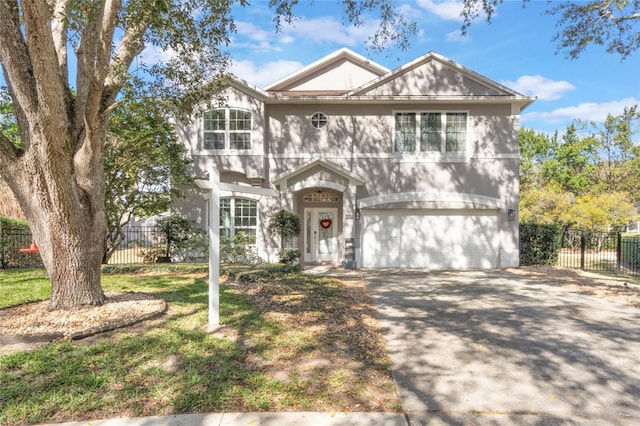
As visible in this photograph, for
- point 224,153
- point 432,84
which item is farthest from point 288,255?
point 432,84

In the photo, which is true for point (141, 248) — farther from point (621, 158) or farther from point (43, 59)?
point (621, 158)

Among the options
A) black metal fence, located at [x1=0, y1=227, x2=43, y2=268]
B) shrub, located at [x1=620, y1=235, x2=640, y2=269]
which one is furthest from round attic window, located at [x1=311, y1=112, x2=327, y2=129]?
shrub, located at [x1=620, y1=235, x2=640, y2=269]

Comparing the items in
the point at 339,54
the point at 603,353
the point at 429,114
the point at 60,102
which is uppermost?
the point at 339,54

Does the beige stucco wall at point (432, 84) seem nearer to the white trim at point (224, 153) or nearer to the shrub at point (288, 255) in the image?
the white trim at point (224, 153)

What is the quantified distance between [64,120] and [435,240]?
40.0ft

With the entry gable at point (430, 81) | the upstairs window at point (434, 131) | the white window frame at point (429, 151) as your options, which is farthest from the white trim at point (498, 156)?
the entry gable at point (430, 81)

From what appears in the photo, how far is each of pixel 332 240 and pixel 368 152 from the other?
153 inches

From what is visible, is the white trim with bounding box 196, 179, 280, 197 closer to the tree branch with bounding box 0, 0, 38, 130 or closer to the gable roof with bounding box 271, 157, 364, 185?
the tree branch with bounding box 0, 0, 38, 130

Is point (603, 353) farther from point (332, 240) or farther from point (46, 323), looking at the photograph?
point (332, 240)

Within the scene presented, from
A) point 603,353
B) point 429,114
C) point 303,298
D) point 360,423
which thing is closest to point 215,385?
point 360,423

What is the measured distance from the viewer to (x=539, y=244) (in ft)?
47.0

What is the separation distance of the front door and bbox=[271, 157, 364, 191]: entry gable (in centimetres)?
147

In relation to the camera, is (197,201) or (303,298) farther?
(197,201)

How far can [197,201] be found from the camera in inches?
569
